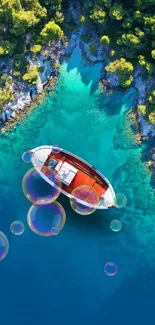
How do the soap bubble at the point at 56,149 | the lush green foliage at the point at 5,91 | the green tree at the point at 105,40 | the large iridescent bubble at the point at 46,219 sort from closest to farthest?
the green tree at the point at 105,40 → the large iridescent bubble at the point at 46,219 → the soap bubble at the point at 56,149 → the lush green foliage at the point at 5,91

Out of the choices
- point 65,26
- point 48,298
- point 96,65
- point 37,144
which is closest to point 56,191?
→ point 37,144

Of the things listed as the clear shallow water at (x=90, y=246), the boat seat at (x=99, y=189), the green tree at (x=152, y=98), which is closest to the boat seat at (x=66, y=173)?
the boat seat at (x=99, y=189)

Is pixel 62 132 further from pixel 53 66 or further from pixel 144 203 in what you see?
pixel 144 203

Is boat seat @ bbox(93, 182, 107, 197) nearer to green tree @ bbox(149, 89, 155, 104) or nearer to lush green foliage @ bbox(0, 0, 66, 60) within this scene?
green tree @ bbox(149, 89, 155, 104)

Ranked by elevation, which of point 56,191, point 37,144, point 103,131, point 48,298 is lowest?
point 48,298

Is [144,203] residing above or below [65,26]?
below

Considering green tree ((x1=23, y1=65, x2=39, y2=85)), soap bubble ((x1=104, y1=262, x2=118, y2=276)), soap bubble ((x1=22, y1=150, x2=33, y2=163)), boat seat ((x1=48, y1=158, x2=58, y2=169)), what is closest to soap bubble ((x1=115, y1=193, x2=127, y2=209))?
soap bubble ((x1=104, y1=262, x2=118, y2=276))

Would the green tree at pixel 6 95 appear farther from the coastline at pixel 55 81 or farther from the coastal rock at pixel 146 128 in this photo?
the coastal rock at pixel 146 128
